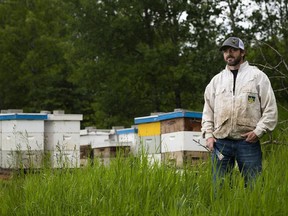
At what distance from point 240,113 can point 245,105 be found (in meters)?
0.09

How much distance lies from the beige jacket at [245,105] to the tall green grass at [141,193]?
0.39 meters

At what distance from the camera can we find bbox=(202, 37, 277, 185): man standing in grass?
212 inches

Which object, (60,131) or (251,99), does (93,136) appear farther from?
(251,99)

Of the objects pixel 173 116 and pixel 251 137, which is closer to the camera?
pixel 251 137

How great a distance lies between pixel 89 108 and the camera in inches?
1275

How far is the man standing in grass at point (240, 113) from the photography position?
212 inches

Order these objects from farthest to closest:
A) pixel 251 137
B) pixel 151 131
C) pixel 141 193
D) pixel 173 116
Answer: pixel 151 131
pixel 173 116
pixel 251 137
pixel 141 193

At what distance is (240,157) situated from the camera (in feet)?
17.8

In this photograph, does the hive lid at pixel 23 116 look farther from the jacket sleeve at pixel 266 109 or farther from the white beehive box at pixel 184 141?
the jacket sleeve at pixel 266 109

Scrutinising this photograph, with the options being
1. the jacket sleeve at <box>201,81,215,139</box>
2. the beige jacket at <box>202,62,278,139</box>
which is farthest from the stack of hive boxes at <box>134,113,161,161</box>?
the beige jacket at <box>202,62,278,139</box>

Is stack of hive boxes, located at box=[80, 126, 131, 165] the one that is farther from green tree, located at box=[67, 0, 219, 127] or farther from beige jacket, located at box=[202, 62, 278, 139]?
beige jacket, located at box=[202, 62, 278, 139]

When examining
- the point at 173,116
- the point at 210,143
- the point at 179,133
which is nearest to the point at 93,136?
the point at 173,116

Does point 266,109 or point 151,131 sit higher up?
point 151,131

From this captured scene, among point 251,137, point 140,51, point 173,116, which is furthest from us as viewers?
point 140,51
